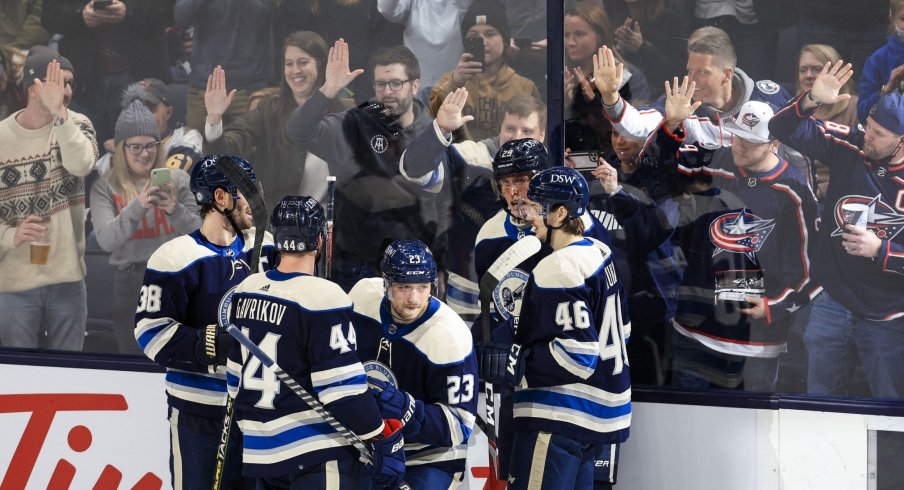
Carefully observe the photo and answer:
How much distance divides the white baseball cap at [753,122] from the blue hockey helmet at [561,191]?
929 millimetres

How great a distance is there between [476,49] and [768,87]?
47.4 inches

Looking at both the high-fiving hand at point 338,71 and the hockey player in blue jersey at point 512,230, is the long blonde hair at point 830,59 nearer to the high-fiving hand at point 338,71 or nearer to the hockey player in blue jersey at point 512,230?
the hockey player in blue jersey at point 512,230

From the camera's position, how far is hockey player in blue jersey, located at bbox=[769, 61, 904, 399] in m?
4.46

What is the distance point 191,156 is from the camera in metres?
5.30

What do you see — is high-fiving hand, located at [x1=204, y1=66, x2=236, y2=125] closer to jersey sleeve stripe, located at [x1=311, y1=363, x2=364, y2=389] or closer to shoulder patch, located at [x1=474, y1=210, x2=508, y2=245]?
shoulder patch, located at [x1=474, y1=210, x2=508, y2=245]

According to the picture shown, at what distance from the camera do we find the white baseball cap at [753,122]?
4652 millimetres

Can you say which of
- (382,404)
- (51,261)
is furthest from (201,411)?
(51,261)

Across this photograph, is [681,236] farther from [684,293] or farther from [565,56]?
[565,56]

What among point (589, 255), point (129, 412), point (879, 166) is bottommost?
point (129, 412)

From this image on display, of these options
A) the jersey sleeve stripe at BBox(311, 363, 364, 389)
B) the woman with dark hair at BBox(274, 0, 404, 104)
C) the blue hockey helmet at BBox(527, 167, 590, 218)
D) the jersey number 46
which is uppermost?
the woman with dark hair at BBox(274, 0, 404, 104)

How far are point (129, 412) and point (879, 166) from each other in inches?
132

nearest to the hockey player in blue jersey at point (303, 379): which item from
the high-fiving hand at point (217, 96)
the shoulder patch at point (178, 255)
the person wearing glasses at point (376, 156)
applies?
the shoulder patch at point (178, 255)

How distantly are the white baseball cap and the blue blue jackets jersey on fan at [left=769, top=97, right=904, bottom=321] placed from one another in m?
0.07

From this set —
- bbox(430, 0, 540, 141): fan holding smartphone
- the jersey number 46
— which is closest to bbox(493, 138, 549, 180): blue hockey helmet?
bbox(430, 0, 540, 141): fan holding smartphone
